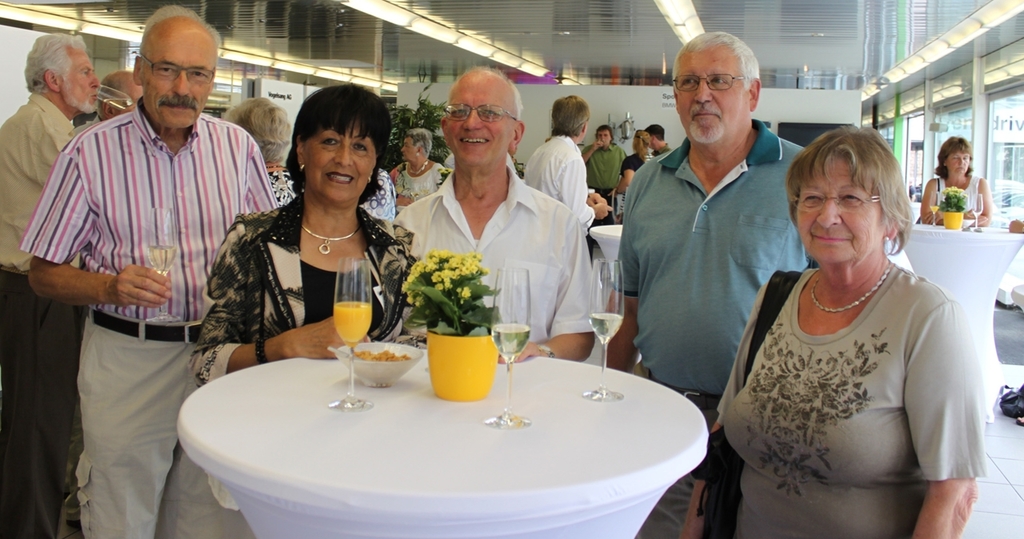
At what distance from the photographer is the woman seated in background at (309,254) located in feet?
6.30

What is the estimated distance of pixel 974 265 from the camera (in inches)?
195

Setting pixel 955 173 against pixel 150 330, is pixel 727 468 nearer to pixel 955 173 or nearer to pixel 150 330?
pixel 150 330

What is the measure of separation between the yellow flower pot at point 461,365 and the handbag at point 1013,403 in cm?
500

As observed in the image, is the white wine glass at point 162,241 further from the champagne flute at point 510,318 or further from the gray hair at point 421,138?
the gray hair at point 421,138

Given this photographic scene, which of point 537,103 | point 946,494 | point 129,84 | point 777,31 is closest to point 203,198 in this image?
point 946,494

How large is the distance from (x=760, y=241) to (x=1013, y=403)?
416 cm

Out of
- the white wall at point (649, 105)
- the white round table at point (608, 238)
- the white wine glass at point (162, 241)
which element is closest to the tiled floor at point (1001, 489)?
the white round table at point (608, 238)

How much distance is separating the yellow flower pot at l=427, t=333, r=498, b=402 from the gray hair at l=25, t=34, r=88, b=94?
279cm

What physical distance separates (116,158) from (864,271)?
2033 mm

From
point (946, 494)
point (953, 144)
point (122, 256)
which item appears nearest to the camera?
point (946, 494)

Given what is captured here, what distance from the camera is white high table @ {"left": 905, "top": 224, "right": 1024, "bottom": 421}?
16.1ft

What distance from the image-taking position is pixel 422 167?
788cm

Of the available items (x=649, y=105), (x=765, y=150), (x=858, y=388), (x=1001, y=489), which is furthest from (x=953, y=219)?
(x=649, y=105)

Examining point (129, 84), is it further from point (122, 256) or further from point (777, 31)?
point (777, 31)
